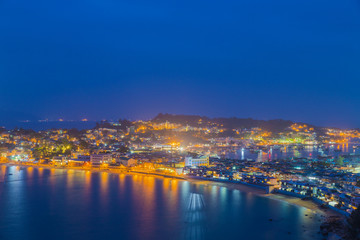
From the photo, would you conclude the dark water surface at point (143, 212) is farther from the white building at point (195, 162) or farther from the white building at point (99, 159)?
the white building at point (99, 159)

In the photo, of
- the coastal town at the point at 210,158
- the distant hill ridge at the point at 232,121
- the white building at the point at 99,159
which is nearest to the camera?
the coastal town at the point at 210,158

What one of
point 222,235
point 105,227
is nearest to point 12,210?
point 105,227

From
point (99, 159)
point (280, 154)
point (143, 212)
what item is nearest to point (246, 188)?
point (143, 212)

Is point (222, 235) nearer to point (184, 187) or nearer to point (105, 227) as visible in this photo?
point (105, 227)

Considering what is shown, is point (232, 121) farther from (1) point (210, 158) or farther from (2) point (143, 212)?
(2) point (143, 212)

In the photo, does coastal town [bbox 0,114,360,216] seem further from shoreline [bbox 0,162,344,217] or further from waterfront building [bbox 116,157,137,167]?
shoreline [bbox 0,162,344,217]

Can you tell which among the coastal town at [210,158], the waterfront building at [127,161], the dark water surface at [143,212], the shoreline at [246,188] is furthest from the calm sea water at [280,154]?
the dark water surface at [143,212]
